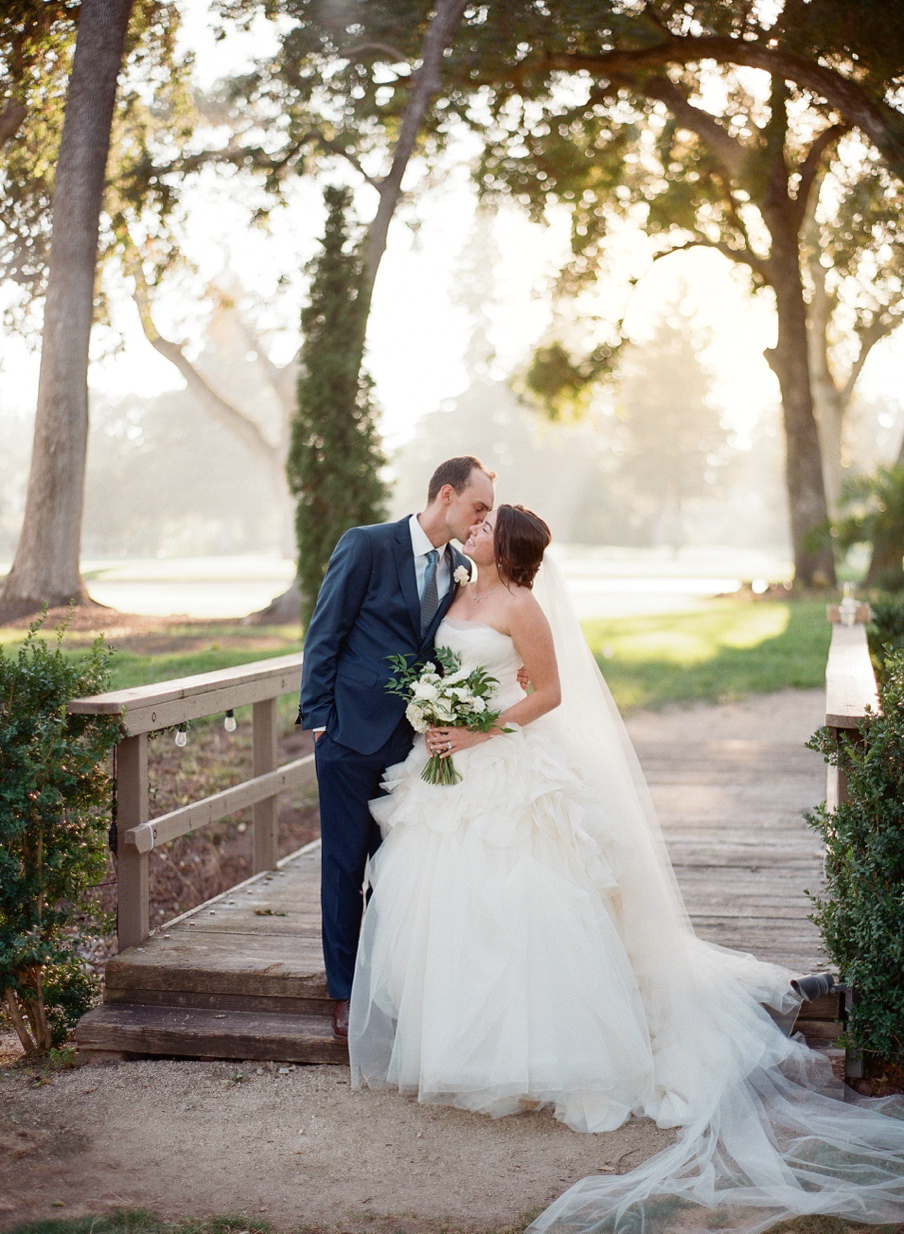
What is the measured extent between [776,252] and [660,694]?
30.1 feet

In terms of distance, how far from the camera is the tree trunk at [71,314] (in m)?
5.59

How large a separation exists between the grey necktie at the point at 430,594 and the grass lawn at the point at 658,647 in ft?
5.85

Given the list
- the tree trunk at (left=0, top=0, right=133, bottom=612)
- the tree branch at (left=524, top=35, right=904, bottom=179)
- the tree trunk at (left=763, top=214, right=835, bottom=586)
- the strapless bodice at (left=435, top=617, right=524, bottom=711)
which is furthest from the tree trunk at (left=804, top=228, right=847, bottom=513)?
the strapless bodice at (left=435, top=617, right=524, bottom=711)

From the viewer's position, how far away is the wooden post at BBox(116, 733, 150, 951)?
15.1 ft

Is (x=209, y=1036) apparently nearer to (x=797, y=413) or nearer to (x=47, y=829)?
(x=47, y=829)

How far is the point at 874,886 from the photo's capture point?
3.72 metres

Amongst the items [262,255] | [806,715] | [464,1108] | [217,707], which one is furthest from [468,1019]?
[806,715]

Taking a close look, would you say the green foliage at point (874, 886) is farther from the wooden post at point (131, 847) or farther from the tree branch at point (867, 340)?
→ the tree branch at point (867, 340)

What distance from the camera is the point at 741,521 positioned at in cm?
6756

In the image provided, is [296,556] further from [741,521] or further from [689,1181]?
[741,521]

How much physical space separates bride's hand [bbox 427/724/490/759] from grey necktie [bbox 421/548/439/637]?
47cm

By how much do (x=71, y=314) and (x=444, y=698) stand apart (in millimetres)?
3067

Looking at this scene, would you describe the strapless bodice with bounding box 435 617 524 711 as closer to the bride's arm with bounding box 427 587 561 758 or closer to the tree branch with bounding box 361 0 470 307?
the bride's arm with bounding box 427 587 561 758

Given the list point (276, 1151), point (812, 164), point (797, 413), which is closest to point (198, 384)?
point (276, 1151)
